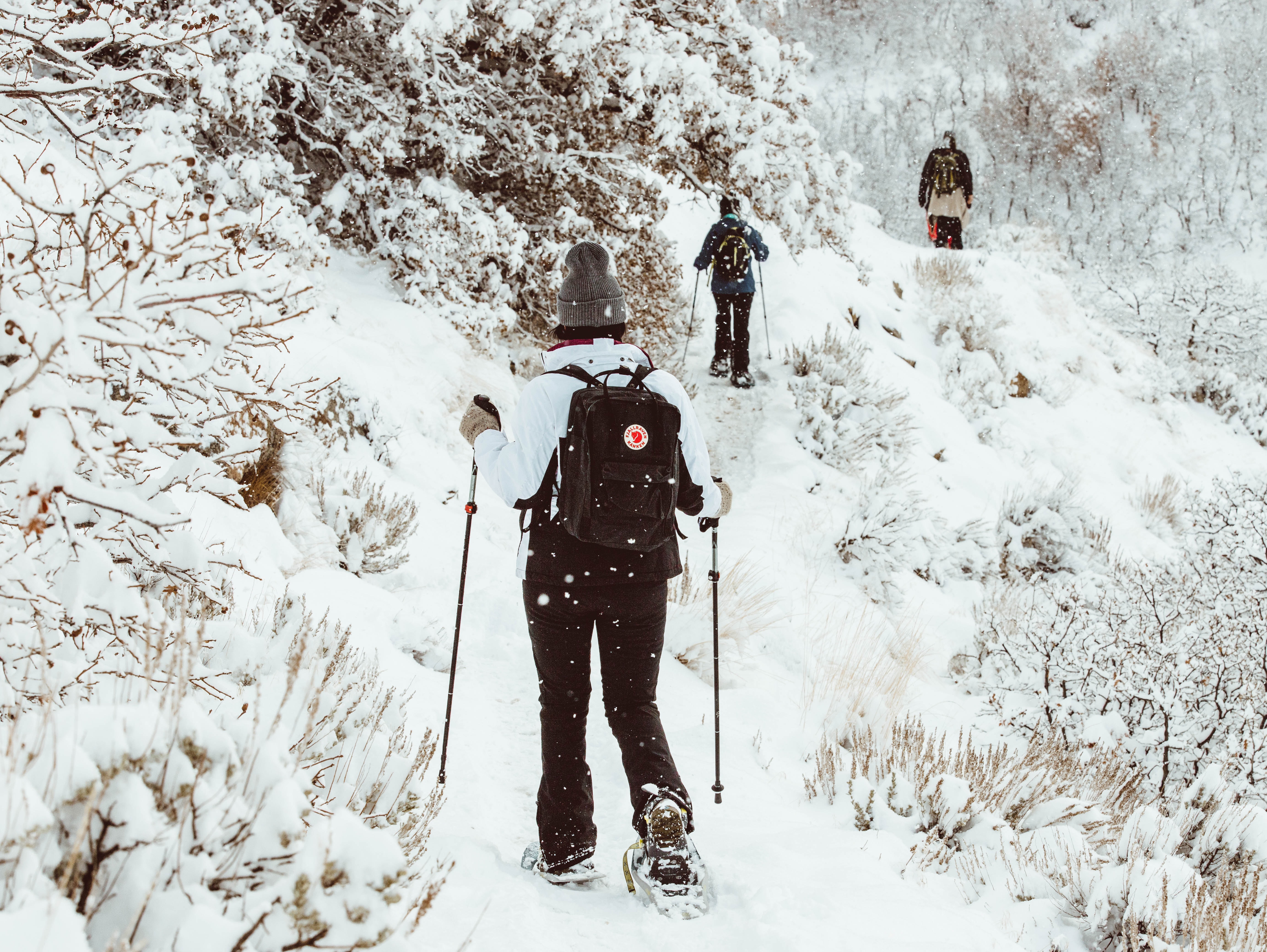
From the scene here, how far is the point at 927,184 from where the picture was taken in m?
15.0

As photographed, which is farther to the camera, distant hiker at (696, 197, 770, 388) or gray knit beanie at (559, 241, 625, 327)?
distant hiker at (696, 197, 770, 388)

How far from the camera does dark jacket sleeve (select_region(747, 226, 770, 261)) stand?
8500mm

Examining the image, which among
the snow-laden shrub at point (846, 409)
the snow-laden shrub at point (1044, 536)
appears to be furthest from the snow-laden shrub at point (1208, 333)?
the snow-laden shrub at point (846, 409)

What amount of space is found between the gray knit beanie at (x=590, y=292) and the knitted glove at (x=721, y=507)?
71cm

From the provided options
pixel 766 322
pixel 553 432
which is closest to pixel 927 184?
pixel 766 322

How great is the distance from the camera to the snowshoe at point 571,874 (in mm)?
2699

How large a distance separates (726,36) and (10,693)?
804 cm

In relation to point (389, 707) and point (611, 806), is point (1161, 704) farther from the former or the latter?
point (389, 707)

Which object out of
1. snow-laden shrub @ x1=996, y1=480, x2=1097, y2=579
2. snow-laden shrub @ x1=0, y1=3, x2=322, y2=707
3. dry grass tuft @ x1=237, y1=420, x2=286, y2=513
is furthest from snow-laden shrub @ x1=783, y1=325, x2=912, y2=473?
snow-laden shrub @ x1=0, y1=3, x2=322, y2=707

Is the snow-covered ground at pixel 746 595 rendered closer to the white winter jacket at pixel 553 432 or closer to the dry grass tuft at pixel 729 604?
the dry grass tuft at pixel 729 604

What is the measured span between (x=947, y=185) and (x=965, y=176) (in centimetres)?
34

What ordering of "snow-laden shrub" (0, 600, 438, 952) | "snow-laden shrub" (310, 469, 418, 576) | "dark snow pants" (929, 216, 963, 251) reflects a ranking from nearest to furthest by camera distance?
1. "snow-laden shrub" (0, 600, 438, 952)
2. "snow-laden shrub" (310, 469, 418, 576)
3. "dark snow pants" (929, 216, 963, 251)

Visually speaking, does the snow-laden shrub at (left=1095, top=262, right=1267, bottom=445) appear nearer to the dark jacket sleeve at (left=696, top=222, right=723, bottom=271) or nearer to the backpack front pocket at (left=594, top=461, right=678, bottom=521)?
the dark jacket sleeve at (left=696, top=222, right=723, bottom=271)

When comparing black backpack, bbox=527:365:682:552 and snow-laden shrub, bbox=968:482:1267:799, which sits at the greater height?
black backpack, bbox=527:365:682:552
